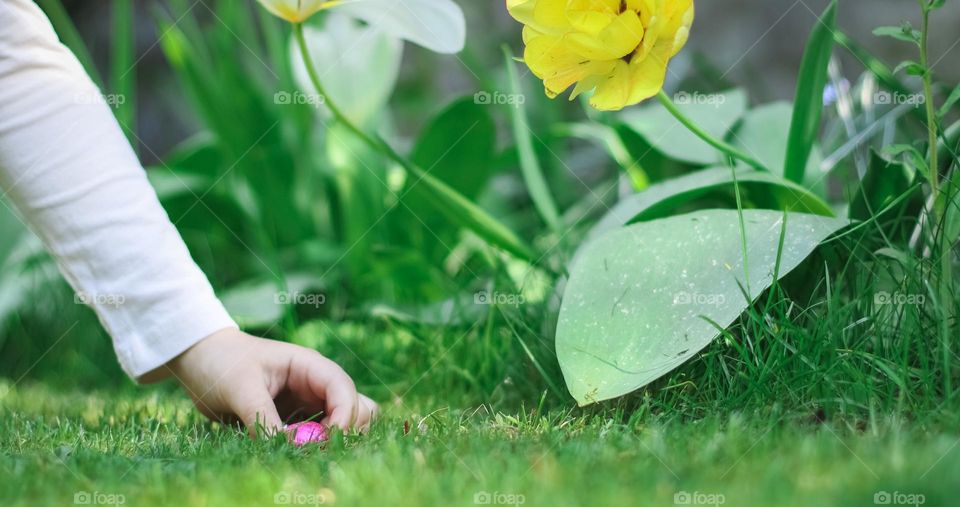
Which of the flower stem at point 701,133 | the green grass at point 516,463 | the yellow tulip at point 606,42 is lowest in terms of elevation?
the green grass at point 516,463

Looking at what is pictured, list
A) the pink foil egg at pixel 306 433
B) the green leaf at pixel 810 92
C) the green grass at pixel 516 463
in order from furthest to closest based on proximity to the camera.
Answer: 1. the green leaf at pixel 810 92
2. the pink foil egg at pixel 306 433
3. the green grass at pixel 516 463

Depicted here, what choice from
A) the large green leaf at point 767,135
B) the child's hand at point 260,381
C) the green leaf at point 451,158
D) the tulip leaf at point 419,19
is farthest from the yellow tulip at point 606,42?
the green leaf at point 451,158

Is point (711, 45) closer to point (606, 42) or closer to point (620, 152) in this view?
point (620, 152)

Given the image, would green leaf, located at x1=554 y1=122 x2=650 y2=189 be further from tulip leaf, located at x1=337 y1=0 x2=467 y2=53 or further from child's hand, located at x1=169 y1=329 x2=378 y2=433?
child's hand, located at x1=169 y1=329 x2=378 y2=433

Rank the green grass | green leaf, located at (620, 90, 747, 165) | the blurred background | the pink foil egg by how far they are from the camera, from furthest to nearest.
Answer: the blurred background < green leaf, located at (620, 90, 747, 165) < the pink foil egg < the green grass

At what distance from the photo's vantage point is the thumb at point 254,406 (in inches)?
34.4

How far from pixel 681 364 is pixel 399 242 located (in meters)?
0.88

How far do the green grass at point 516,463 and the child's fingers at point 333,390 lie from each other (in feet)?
0.11

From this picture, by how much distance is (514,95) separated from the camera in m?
1.40

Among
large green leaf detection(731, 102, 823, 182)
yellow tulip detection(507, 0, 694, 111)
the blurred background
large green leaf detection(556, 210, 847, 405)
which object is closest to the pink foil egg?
large green leaf detection(556, 210, 847, 405)

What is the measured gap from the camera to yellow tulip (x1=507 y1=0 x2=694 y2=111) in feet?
2.83

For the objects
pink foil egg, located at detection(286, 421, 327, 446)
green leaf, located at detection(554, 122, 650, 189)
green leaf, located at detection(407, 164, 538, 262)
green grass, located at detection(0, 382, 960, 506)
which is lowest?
pink foil egg, located at detection(286, 421, 327, 446)

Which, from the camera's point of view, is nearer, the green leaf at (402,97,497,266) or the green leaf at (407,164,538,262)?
the green leaf at (407,164,538,262)

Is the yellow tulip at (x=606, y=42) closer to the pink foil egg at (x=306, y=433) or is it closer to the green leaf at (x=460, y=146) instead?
the pink foil egg at (x=306, y=433)
